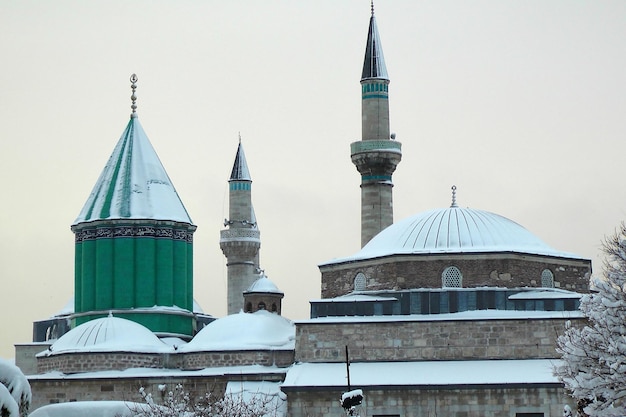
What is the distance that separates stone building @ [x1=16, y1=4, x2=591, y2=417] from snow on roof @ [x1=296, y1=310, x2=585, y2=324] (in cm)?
4

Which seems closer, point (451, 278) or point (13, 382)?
point (13, 382)

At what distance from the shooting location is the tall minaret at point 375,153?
3994 cm

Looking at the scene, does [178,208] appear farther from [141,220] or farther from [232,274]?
[232,274]

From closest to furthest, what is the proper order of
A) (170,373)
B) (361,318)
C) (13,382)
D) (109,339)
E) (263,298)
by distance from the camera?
1. (13,382)
2. (361,318)
3. (170,373)
4. (109,339)
5. (263,298)

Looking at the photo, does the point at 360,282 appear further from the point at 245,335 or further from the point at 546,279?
the point at 546,279

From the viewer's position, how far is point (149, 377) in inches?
1302

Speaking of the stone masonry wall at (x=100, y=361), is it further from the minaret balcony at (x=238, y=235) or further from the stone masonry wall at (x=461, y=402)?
the minaret balcony at (x=238, y=235)

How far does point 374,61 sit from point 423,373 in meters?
14.2

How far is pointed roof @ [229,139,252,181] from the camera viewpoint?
168 feet

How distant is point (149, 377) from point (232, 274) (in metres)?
Answer: 18.0

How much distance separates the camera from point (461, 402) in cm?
2883

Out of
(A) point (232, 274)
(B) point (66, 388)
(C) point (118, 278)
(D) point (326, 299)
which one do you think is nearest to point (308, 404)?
(D) point (326, 299)

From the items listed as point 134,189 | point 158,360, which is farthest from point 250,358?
point 134,189

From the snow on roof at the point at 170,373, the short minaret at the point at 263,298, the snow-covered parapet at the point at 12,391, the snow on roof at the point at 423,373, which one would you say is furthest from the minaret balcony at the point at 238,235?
the snow-covered parapet at the point at 12,391
